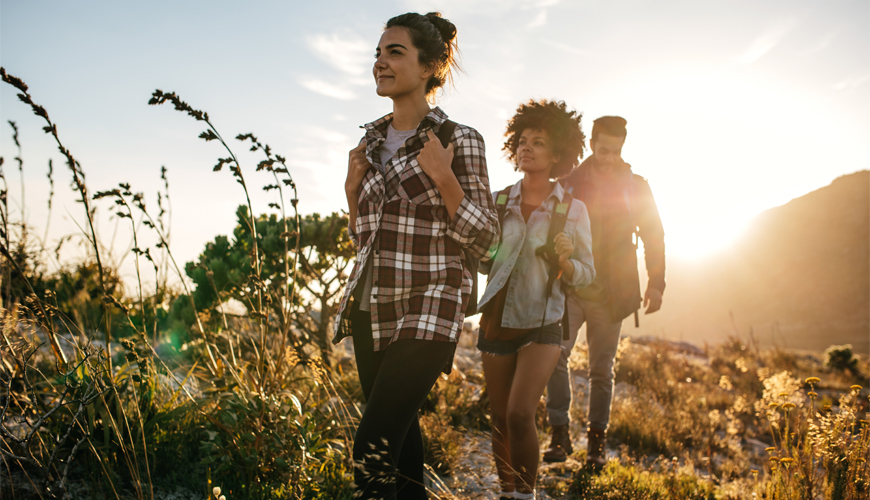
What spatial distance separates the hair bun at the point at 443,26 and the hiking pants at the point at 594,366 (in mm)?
2439

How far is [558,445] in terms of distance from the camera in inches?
157

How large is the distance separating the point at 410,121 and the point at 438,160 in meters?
0.38

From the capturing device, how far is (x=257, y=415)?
2.42 metres

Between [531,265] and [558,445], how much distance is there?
1892 mm

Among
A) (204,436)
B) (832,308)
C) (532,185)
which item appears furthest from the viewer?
(832,308)

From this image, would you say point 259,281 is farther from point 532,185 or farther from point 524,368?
point 532,185

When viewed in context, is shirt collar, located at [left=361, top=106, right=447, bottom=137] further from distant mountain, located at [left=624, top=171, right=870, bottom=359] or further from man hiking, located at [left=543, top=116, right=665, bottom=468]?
distant mountain, located at [left=624, top=171, right=870, bottom=359]

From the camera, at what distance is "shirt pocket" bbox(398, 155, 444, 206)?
6.26 ft

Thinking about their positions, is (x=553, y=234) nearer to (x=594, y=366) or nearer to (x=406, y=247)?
(x=406, y=247)

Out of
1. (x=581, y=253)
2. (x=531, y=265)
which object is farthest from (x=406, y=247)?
(x=581, y=253)

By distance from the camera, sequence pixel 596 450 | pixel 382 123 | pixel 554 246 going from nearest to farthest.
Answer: pixel 382 123 < pixel 554 246 < pixel 596 450

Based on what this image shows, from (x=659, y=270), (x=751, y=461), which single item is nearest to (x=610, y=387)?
(x=659, y=270)

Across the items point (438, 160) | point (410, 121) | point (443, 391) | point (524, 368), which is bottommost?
point (443, 391)

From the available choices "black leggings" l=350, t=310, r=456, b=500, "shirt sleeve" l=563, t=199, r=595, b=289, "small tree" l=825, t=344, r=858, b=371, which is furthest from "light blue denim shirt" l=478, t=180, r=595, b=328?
"small tree" l=825, t=344, r=858, b=371
